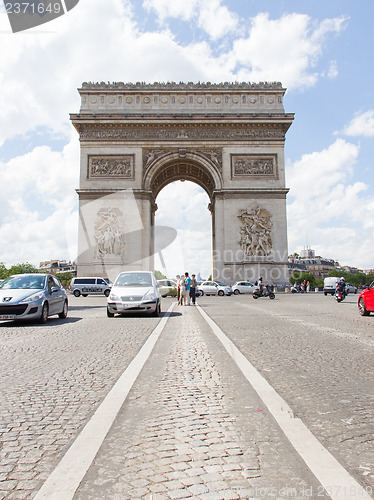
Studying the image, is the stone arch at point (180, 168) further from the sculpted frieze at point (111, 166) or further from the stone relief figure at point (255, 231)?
the stone relief figure at point (255, 231)

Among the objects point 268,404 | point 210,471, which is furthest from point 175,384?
point 210,471

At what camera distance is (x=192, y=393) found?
12.3ft

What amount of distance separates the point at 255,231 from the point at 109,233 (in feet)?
38.5

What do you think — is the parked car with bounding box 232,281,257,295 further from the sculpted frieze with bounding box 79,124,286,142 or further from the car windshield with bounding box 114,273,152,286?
the car windshield with bounding box 114,273,152,286

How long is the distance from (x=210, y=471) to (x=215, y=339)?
16.7 feet

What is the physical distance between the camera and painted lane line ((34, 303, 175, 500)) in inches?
78.2

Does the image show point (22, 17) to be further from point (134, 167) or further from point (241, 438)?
point (134, 167)

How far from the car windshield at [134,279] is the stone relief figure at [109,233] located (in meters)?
21.8

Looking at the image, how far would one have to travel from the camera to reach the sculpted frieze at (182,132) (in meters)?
36.5

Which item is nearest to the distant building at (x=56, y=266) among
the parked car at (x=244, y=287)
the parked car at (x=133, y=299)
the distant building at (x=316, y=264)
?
the distant building at (x=316, y=264)

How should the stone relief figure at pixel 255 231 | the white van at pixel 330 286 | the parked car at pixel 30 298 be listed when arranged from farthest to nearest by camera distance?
the white van at pixel 330 286 < the stone relief figure at pixel 255 231 < the parked car at pixel 30 298

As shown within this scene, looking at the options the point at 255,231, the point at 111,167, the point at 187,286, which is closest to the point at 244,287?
the point at 255,231

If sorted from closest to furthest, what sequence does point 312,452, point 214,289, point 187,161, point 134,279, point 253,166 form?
point 312,452 → point 134,279 → point 214,289 → point 253,166 → point 187,161

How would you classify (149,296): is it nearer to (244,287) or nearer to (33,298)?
(33,298)
